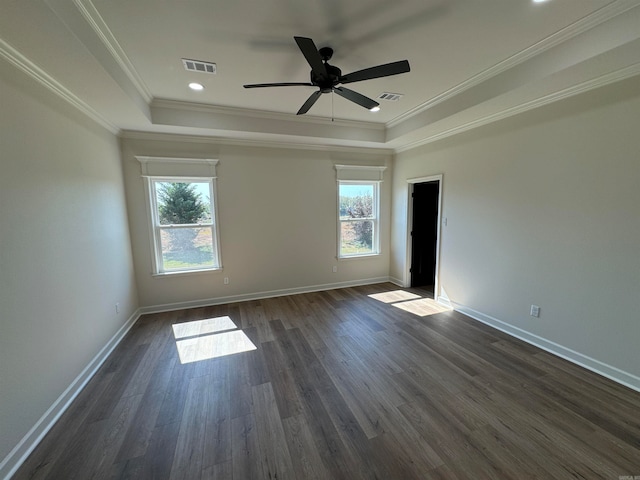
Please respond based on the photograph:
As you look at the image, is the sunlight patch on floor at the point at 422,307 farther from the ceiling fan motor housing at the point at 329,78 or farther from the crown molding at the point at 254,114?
the ceiling fan motor housing at the point at 329,78

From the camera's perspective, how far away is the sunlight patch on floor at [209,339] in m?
2.86

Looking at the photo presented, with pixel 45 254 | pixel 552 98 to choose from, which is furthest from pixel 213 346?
pixel 552 98

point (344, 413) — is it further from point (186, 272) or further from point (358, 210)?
point (358, 210)

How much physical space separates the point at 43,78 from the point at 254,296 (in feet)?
11.6

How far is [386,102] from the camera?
3395 millimetres

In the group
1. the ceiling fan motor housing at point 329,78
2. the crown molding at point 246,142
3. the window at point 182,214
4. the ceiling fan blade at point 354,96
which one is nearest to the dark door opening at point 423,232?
the crown molding at point 246,142

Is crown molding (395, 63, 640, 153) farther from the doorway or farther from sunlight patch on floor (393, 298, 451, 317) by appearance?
sunlight patch on floor (393, 298, 451, 317)

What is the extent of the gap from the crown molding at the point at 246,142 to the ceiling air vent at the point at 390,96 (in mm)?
1447

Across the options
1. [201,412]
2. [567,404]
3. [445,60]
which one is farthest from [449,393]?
[445,60]

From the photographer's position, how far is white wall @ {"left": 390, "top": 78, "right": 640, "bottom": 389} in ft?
7.39

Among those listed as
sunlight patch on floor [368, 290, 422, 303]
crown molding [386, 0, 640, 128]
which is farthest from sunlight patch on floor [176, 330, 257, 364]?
crown molding [386, 0, 640, 128]

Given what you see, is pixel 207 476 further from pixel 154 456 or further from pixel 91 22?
pixel 91 22

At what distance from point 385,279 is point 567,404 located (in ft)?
11.5

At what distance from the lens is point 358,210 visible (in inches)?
202
